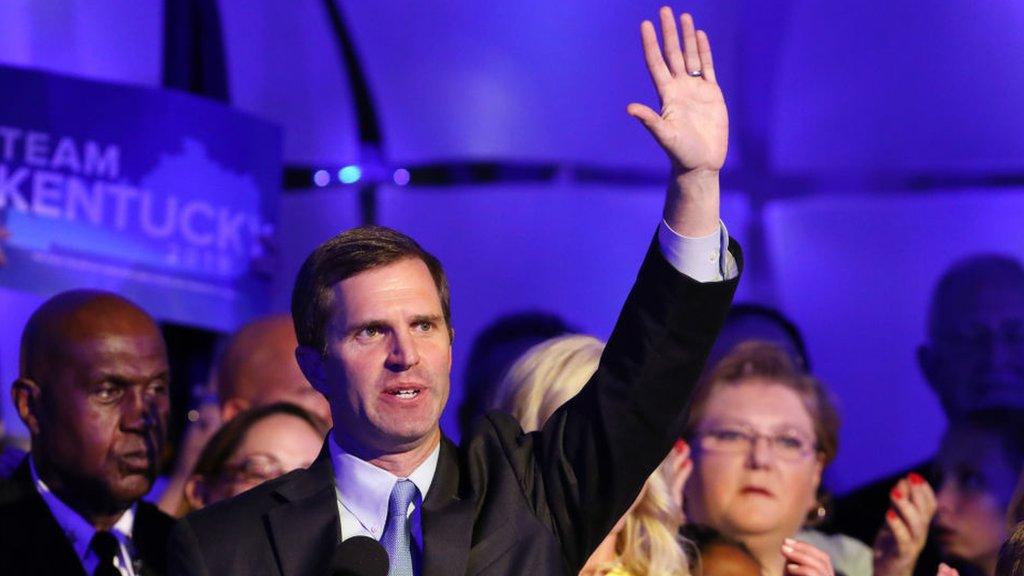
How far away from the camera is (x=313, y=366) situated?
206 centimetres

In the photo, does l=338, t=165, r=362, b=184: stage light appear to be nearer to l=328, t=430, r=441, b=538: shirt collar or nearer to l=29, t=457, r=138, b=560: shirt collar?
l=29, t=457, r=138, b=560: shirt collar

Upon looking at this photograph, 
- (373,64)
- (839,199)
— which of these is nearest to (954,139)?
(839,199)

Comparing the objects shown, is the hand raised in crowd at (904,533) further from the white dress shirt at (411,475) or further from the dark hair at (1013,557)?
the white dress shirt at (411,475)

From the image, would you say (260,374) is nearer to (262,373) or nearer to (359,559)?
(262,373)

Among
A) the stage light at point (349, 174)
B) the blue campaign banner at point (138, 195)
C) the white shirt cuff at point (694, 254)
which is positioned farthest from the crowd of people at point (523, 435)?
the stage light at point (349, 174)

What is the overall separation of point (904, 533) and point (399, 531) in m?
1.58

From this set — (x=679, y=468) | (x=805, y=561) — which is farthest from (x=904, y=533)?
(x=805, y=561)

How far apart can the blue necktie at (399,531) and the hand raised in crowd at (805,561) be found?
2.64 feet

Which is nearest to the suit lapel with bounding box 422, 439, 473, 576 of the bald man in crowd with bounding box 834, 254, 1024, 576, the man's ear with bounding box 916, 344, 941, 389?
the bald man in crowd with bounding box 834, 254, 1024, 576

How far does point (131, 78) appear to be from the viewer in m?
4.62

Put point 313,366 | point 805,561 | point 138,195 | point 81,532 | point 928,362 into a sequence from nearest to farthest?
point 313,366 → point 805,561 → point 81,532 → point 928,362 → point 138,195

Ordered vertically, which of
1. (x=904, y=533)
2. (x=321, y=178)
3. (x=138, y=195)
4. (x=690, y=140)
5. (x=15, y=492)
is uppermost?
(x=321, y=178)

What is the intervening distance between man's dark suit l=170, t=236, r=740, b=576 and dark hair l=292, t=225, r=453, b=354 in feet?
0.56

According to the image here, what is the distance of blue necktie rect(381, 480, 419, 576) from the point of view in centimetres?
195
